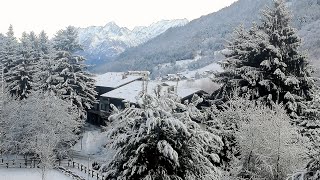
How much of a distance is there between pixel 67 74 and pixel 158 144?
3598cm

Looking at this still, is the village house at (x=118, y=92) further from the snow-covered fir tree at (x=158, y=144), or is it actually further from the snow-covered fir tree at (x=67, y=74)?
the snow-covered fir tree at (x=158, y=144)

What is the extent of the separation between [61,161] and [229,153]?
24.6 meters

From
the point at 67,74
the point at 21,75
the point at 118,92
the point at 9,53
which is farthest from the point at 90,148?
the point at 9,53

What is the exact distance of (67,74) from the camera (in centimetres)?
4750

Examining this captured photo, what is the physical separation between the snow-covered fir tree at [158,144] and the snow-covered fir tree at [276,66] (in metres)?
14.1

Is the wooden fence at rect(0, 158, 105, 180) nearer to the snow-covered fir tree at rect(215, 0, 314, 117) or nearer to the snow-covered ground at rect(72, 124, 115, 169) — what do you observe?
the snow-covered ground at rect(72, 124, 115, 169)

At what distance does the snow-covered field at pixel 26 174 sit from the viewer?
34.9 metres

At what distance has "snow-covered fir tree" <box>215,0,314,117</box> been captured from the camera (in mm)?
27703

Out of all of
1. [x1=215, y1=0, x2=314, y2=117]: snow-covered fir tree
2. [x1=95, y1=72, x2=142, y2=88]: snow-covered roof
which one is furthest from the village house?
[x1=215, y1=0, x2=314, y2=117]: snow-covered fir tree

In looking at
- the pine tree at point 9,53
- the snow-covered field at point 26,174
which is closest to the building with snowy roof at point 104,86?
the pine tree at point 9,53

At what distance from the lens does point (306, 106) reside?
88.8 ft

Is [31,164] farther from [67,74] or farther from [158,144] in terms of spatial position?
[158,144]

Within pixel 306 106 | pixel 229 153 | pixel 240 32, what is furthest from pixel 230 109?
pixel 240 32

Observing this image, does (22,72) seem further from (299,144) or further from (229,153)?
(299,144)
